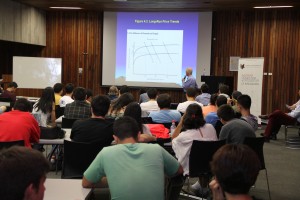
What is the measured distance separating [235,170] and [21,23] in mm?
10734

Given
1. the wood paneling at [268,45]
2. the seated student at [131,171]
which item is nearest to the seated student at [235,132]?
the seated student at [131,171]

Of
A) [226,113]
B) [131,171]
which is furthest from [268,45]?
[131,171]

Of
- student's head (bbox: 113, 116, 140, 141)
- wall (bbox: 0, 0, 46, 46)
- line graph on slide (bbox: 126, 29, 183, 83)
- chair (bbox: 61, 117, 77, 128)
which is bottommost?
chair (bbox: 61, 117, 77, 128)

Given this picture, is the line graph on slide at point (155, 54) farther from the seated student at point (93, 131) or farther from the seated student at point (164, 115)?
the seated student at point (93, 131)

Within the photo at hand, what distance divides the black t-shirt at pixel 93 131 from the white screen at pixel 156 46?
8.01m

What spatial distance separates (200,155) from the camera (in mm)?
3906

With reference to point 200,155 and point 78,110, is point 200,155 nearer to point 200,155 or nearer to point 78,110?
point 200,155

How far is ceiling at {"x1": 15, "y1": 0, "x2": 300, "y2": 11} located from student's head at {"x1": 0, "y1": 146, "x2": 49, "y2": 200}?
932 centimetres

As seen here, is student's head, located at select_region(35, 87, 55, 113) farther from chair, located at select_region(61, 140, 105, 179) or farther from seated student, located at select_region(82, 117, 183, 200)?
seated student, located at select_region(82, 117, 183, 200)

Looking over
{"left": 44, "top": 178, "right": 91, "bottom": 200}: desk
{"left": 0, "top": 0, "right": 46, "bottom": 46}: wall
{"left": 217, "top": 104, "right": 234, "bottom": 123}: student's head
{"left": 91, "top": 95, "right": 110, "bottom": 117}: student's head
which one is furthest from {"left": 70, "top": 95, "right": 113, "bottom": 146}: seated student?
{"left": 0, "top": 0, "right": 46, "bottom": 46}: wall

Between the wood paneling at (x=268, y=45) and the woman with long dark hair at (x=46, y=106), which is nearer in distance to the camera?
the woman with long dark hair at (x=46, y=106)

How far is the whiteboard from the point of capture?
11.3m

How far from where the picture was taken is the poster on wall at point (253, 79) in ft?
33.2

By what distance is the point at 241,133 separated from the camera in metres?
4.18
